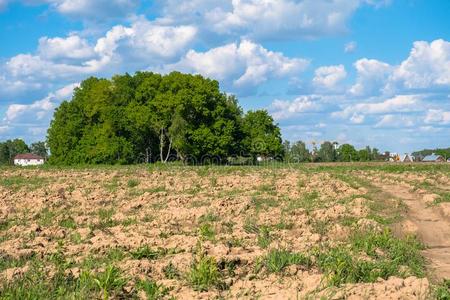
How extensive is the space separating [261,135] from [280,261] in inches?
2807

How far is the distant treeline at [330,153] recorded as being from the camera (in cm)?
8838

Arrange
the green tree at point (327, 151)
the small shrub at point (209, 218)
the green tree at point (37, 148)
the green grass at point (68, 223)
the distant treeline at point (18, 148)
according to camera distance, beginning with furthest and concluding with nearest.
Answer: the green tree at point (37, 148)
the distant treeline at point (18, 148)
the green tree at point (327, 151)
the small shrub at point (209, 218)
the green grass at point (68, 223)

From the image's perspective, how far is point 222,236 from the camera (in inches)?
422

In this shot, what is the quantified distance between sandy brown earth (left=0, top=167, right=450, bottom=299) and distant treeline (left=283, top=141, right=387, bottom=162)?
61854 mm

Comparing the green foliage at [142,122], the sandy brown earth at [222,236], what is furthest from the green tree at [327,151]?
the sandy brown earth at [222,236]

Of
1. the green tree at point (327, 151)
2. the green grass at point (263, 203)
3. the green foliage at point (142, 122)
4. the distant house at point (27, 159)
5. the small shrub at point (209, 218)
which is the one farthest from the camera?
the distant house at point (27, 159)

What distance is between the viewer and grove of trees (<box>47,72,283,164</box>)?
6109 centimetres

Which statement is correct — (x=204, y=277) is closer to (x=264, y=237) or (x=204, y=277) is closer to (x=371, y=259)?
(x=371, y=259)

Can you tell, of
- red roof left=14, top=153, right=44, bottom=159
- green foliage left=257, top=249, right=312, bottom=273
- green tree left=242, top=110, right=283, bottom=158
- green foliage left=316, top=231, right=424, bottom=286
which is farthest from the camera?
red roof left=14, top=153, right=44, bottom=159

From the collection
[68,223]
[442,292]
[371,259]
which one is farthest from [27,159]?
[442,292]

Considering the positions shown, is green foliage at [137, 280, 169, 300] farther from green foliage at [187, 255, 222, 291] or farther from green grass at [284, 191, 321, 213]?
green grass at [284, 191, 321, 213]

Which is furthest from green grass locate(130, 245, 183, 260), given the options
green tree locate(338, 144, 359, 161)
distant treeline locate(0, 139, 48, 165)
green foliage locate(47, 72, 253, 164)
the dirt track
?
distant treeline locate(0, 139, 48, 165)

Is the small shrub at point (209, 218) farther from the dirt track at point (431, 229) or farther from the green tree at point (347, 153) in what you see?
the green tree at point (347, 153)

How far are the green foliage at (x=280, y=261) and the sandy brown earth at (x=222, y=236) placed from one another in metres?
0.02
